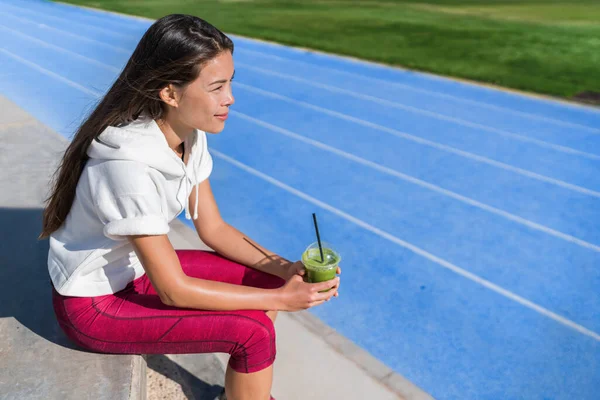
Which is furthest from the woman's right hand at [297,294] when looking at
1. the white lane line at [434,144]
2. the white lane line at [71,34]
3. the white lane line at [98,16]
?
the white lane line at [98,16]

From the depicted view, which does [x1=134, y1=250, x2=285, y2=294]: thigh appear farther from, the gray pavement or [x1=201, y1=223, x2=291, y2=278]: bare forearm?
the gray pavement

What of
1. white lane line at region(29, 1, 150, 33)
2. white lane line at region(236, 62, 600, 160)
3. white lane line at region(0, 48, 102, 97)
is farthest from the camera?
white lane line at region(29, 1, 150, 33)

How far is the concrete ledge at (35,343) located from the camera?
7.12 ft

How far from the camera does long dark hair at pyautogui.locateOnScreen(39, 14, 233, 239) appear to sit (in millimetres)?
2010

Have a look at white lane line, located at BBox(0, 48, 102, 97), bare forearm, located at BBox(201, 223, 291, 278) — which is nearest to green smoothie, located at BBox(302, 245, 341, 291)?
bare forearm, located at BBox(201, 223, 291, 278)

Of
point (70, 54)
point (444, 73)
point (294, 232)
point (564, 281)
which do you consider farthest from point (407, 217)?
point (70, 54)

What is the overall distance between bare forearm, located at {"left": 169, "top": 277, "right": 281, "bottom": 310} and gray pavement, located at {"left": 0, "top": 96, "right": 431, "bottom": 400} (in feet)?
1.29

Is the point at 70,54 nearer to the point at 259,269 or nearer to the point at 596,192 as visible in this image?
the point at 596,192

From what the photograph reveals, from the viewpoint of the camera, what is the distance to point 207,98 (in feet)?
7.00

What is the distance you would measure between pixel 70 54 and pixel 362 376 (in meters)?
9.48

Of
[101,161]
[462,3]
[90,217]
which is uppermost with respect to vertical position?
[101,161]

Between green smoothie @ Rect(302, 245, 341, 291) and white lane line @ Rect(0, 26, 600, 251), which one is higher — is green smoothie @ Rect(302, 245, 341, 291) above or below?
above

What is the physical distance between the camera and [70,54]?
1066cm

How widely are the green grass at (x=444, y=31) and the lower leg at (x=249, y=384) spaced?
7.84 m
